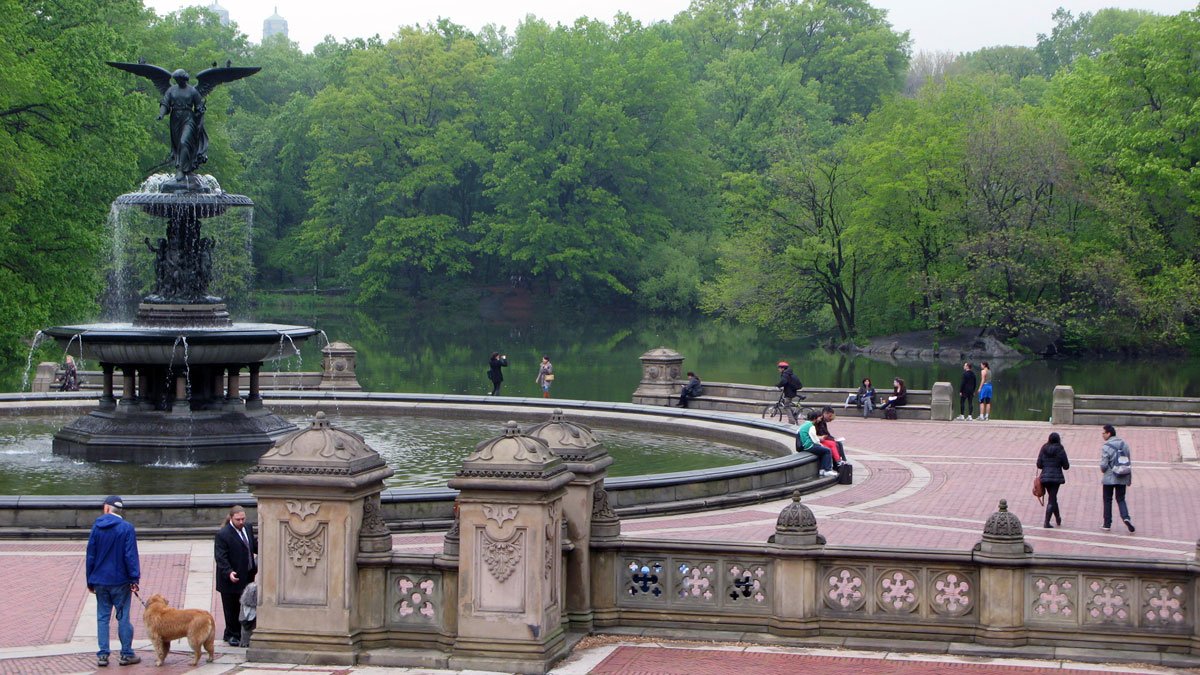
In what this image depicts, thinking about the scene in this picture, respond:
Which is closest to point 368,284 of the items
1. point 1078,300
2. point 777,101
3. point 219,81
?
point 777,101

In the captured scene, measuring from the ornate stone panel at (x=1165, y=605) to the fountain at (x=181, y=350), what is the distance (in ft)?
50.7

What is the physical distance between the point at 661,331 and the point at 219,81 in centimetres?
5680

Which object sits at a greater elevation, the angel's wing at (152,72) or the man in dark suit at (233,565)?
the angel's wing at (152,72)

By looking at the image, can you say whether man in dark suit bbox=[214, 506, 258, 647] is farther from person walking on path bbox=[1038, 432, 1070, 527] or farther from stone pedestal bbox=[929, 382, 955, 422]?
stone pedestal bbox=[929, 382, 955, 422]

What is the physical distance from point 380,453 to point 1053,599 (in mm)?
14038

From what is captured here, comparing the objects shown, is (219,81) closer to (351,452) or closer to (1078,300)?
(351,452)

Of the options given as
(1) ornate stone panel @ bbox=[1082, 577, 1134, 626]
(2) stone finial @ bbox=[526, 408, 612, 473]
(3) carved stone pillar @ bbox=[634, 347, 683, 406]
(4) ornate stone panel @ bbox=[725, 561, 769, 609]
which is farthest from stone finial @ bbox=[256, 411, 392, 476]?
(3) carved stone pillar @ bbox=[634, 347, 683, 406]

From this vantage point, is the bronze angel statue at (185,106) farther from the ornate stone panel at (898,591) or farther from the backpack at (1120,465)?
the ornate stone panel at (898,591)

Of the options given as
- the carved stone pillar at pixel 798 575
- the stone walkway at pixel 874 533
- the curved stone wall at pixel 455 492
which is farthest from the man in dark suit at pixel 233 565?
the curved stone wall at pixel 455 492

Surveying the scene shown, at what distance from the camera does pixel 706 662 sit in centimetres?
1247

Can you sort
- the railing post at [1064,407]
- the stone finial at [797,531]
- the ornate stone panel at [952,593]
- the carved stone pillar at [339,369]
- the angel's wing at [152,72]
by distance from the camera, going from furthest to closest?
1. the carved stone pillar at [339,369]
2. the railing post at [1064,407]
3. the angel's wing at [152,72]
4. the stone finial at [797,531]
5. the ornate stone panel at [952,593]

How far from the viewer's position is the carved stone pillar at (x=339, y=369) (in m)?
38.7

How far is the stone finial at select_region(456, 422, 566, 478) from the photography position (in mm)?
12312

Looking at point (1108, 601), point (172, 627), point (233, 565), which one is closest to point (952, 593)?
point (1108, 601)
